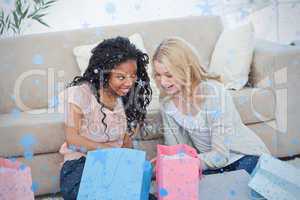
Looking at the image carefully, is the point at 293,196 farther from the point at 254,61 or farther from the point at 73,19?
the point at 73,19

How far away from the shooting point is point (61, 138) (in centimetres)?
98

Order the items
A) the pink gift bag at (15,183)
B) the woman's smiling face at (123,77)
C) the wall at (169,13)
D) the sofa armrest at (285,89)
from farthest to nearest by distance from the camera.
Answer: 1. the sofa armrest at (285,89)
2. the wall at (169,13)
3. the woman's smiling face at (123,77)
4. the pink gift bag at (15,183)

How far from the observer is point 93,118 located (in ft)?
2.78

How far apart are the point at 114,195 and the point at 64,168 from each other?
0.82 ft

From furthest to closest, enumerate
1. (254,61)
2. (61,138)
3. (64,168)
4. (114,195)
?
(254,61)
(61,138)
(64,168)
(114,195)

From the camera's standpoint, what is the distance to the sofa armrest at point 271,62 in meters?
1.01

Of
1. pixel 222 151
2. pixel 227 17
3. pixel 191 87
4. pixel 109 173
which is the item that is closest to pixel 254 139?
pixel 222 151

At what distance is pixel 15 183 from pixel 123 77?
0.96 ft

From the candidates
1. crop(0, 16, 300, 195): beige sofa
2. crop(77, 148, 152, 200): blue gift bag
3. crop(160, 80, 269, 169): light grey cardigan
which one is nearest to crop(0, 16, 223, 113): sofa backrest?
crop(0, 16, 300, 195): beige sofa

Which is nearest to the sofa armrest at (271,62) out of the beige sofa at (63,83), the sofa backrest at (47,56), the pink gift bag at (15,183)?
the beige sofa at (63,83)

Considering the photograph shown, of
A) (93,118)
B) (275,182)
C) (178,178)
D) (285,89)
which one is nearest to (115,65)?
(93,118)

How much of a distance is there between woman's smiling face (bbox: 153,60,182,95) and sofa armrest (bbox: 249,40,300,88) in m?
0.31

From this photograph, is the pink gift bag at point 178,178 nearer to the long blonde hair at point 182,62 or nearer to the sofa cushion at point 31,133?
the long blonde hair at point 182,62

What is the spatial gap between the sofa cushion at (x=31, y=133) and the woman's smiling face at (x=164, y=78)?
274mm
